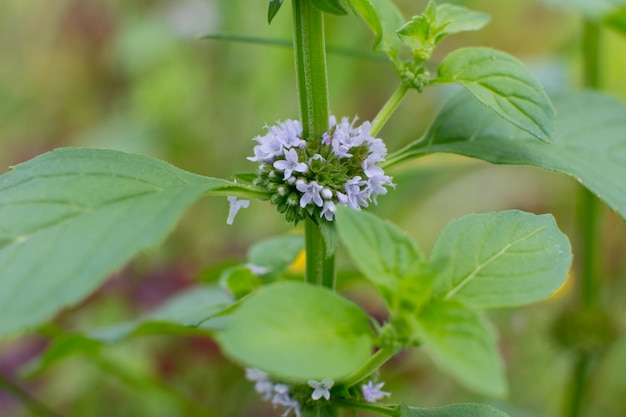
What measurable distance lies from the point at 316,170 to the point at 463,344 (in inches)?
10.1

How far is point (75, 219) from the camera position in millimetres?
578

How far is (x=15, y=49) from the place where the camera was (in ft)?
8.32

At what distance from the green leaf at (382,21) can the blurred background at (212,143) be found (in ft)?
1.47

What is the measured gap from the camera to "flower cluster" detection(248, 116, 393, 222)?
0.69 m

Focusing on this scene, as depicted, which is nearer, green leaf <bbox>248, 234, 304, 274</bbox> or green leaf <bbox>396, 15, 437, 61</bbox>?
green leaf <bbox>396, 15, 437, 61</bbox>

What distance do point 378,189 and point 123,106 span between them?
1909 millimetres

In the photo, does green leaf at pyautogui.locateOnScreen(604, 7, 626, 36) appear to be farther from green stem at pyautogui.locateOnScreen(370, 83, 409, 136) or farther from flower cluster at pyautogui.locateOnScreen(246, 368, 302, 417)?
flower cluster at pyautogui.locateOnScreen(246, 368, 302, 417)

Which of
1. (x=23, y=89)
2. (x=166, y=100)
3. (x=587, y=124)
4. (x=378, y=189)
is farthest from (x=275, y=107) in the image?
(x=378, y=189)

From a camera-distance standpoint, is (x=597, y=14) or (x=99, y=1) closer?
(x=597, y=14)

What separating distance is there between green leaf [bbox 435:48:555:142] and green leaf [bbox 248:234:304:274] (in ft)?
0.90

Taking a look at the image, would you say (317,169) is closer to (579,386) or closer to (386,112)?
(386,112)

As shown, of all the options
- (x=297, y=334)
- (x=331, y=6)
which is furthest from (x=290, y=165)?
(x=297, y=334)

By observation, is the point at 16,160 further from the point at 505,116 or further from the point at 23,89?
the point at 505,116

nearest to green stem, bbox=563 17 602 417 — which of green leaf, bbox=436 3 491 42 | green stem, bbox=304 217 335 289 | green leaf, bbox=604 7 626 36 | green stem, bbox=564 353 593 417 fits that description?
green stem, bbox=564 353 593 417
